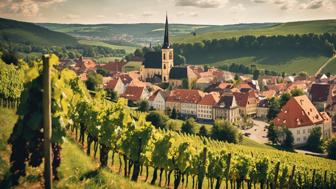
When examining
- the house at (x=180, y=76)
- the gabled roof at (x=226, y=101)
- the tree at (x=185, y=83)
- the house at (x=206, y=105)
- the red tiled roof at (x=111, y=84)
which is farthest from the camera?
the house at (x=180, y=76)

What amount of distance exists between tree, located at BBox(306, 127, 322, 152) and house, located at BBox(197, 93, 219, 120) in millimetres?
23923

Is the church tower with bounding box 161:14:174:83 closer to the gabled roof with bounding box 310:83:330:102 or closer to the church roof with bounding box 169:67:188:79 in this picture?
the church roof with bounding box 169:67:188:79

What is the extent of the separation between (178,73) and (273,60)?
5487 cm

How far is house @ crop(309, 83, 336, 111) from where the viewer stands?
3829 inches

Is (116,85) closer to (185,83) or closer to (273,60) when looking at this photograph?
(185,83)

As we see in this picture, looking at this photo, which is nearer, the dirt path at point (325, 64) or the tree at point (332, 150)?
the tree at point (332, 150)

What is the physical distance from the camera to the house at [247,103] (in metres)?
93.2

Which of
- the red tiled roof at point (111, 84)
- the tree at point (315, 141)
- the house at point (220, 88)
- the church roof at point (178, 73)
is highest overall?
the church roof at point (178, 73)

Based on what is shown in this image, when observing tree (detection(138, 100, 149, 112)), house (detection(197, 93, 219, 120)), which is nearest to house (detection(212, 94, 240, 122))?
house (detection(197, 93, 219, 120))

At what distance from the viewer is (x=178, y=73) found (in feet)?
418

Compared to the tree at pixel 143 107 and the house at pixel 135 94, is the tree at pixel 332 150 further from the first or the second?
the house at pixel 135 94

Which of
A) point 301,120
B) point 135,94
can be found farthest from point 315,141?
point 135,94

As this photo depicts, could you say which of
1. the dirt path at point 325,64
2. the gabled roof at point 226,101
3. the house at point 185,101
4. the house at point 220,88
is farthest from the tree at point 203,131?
the dirt path at point 325,64

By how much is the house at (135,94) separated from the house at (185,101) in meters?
5.68
